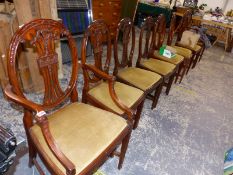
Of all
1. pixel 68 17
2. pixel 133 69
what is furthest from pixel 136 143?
pixel 68 17

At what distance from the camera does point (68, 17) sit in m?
2.52

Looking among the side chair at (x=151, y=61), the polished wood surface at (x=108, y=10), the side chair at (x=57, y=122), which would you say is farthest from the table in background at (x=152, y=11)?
the side chair at (x=57, y=122)

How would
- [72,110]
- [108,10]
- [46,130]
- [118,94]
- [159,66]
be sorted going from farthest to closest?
1. [108,10]
2. [159,66]
3. [118,94]
4. [72,110]
5. [46,130]

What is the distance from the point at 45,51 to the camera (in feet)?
3.47

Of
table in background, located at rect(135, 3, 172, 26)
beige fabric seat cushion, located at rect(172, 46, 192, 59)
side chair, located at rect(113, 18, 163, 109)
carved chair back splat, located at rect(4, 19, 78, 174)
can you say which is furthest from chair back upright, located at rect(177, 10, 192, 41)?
carved chair back splat, located at rect(4, 19, 78, 174)

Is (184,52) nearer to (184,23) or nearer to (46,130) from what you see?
(184,23)

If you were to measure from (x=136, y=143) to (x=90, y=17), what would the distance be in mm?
1878

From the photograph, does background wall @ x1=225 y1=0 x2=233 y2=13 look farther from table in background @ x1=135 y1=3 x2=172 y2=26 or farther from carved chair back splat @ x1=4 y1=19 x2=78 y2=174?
carved chair back splat @ x1=4 y1=19 x2=78 y2=174

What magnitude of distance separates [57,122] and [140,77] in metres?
0.94

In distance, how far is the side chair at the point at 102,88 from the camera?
1.29 m

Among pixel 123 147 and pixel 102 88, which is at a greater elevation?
pixel 102 88

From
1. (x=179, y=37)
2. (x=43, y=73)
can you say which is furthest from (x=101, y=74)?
(x=179, y=37)

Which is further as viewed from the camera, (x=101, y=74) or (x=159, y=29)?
(x=159, y=29)

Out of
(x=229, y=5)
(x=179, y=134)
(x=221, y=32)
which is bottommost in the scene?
(x=179, y=134)
